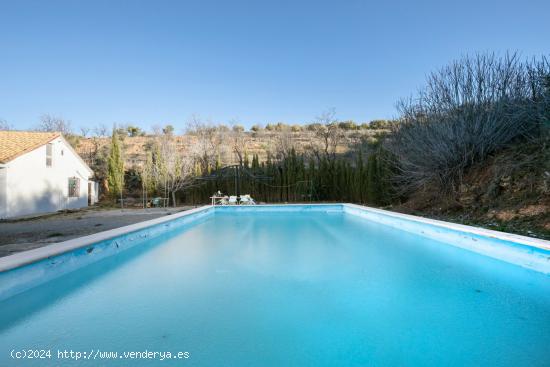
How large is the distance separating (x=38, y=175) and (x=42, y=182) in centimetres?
34

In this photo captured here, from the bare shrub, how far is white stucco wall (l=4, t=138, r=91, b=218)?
13795mm

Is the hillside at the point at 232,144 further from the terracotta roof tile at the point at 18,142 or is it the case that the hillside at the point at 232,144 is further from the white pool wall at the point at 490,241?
the white pool wall at the point at 490,241

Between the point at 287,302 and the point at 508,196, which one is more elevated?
the point at 508,196

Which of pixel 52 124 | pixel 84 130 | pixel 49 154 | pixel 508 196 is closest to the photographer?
pixel 508 196

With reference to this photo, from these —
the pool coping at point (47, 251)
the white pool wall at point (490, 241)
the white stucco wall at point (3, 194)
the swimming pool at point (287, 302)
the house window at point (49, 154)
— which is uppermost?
the house window at point (49, 154)

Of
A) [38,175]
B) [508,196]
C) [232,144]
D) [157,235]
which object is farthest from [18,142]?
[508,196]

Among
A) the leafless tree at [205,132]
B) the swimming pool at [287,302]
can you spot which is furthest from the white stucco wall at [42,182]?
the leafless tree at [205,132]

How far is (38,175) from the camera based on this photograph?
11.5 m

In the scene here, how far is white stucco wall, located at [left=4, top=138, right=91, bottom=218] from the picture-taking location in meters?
10.2

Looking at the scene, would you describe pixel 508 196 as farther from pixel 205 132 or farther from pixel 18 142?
pixel 205 132

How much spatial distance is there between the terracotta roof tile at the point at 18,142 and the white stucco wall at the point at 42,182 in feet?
0.61

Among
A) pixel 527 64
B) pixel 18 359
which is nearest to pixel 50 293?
pixel 18 359

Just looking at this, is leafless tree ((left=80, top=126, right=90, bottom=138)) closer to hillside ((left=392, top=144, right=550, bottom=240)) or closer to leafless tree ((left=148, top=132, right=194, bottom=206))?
leafless tree ((left=148, top=132, right=194, bottom=206))

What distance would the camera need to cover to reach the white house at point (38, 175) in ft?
32.8
